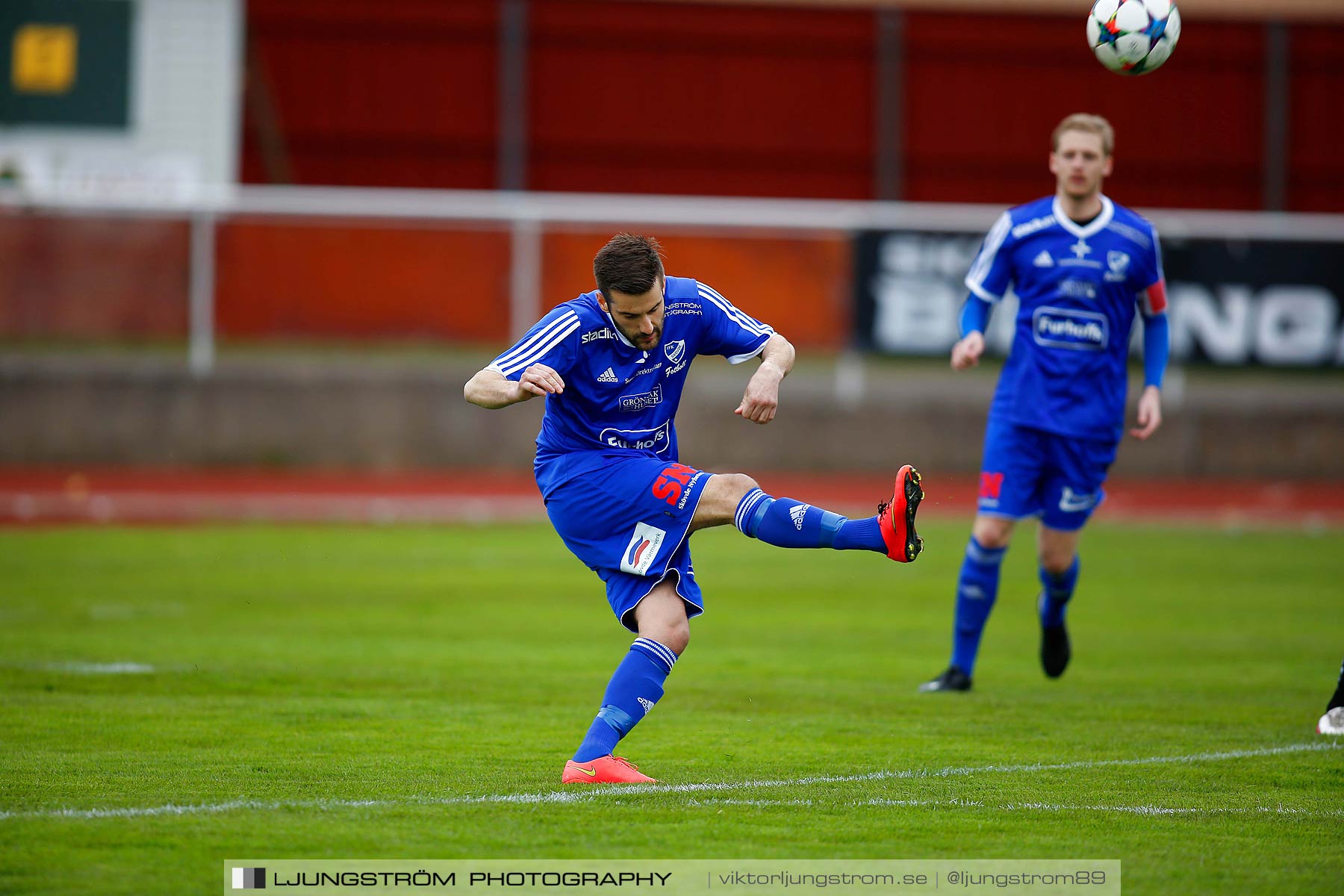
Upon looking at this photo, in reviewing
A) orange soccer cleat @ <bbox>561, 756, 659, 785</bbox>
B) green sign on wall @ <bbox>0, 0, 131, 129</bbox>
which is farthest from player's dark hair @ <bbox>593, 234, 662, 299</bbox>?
green sign on wall @ <bbox>0, 0, 131, 129</bbox>

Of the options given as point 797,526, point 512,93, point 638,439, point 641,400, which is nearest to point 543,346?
point 641,400

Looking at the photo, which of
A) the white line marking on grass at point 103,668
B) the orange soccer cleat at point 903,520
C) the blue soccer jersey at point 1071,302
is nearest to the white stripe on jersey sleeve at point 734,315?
the orange soccer cleat at point 903,520

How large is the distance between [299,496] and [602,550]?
1258cm

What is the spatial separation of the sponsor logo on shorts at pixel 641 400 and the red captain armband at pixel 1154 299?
120 inches

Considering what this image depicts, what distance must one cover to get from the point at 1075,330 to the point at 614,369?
2.94m

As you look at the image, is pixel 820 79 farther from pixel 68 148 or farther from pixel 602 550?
pixel 602 550

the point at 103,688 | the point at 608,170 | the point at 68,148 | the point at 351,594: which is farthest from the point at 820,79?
the point at 103,688

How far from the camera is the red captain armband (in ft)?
25.9

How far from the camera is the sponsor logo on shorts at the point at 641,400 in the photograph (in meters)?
5.80

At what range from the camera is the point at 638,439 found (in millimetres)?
5902

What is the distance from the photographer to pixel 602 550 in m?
5.71

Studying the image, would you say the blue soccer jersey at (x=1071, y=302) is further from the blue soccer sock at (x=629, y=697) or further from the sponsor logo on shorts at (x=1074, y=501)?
the blue soccer sock at (x=629, y=697)

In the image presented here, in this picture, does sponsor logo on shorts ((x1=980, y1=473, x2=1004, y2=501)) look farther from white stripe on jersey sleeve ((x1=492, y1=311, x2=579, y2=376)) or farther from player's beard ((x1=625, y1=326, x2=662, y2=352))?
white stripe on jersey sleeve ((x1=492, y1=311, x2=579, y2=376))

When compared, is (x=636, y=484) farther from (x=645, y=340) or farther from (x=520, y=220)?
(x=520, y=220)
